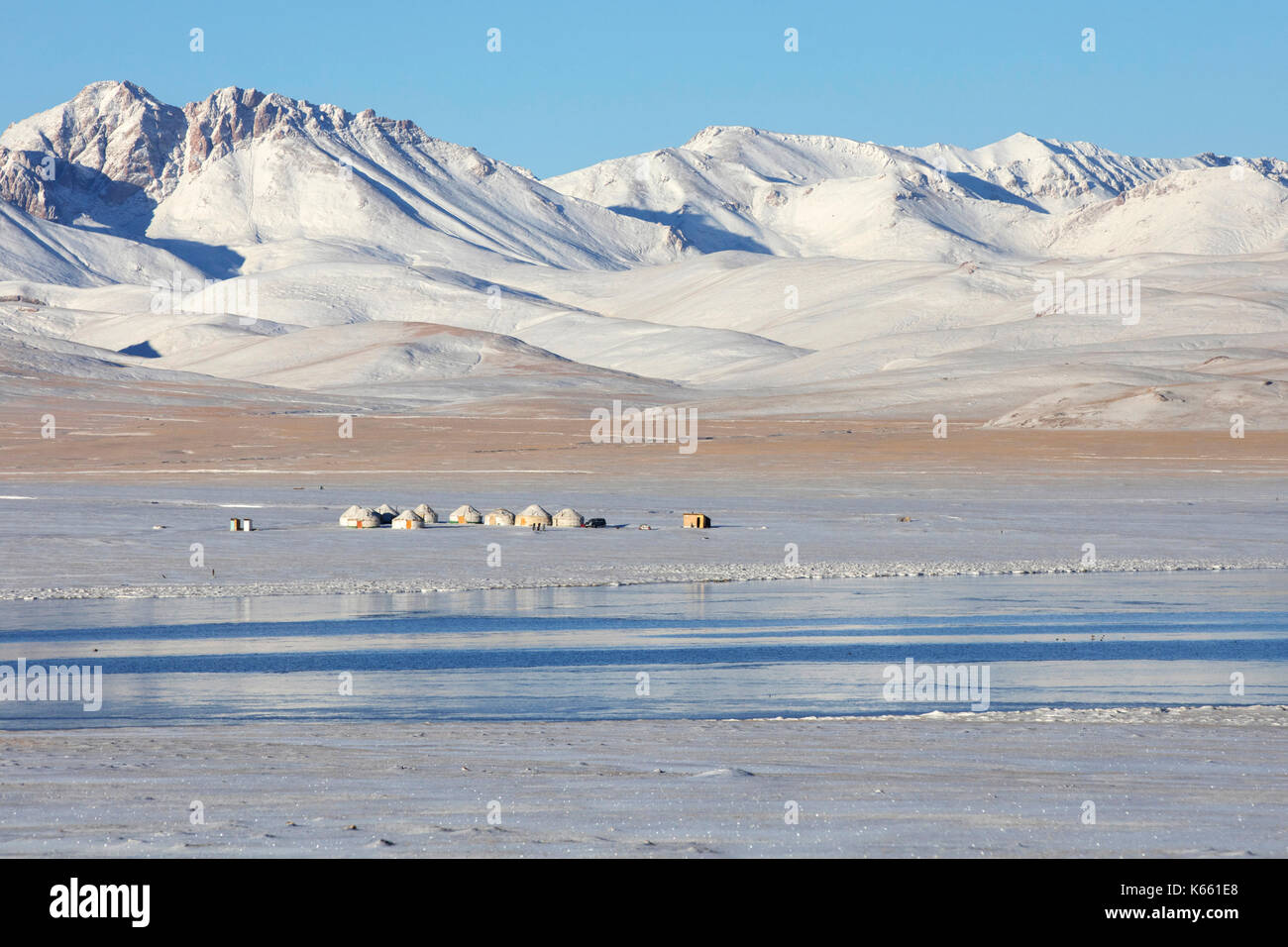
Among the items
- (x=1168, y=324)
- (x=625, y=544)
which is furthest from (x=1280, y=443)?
(x=1168, y=324)

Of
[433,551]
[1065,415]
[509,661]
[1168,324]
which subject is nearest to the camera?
[509,661]

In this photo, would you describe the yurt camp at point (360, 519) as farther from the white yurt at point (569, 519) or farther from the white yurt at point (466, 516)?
the white yurt at point (569, 519)

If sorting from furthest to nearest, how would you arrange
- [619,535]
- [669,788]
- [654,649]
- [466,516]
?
[466,516], [619,535], [654,649], [669,788]

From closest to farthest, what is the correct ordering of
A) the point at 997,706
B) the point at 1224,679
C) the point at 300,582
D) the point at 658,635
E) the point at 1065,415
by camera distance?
the point at 997,706 < the point at 1224,679 < the point at 658,635 < the point at 300,582 < the point at 1065,415

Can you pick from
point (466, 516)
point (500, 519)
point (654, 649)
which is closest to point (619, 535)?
point (500, 519)

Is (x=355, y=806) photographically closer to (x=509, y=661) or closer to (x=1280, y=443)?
(x=509, y=661)

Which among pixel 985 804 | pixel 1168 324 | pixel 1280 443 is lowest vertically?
pixel 985 804

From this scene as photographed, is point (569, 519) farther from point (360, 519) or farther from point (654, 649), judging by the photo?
point (654, 649)

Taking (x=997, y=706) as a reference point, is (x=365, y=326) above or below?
above
